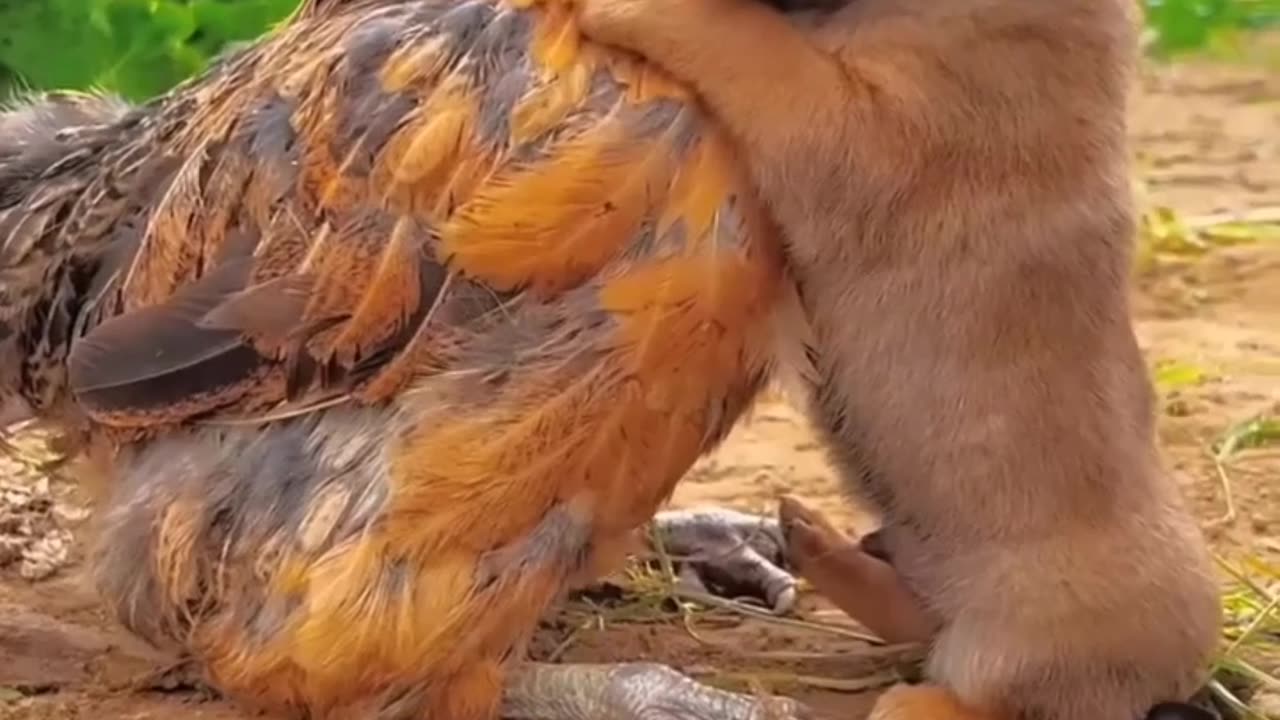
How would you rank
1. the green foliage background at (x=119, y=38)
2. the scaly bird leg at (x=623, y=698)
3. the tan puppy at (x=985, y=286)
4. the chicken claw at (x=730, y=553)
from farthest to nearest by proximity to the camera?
1. the green foliage background at (x=119, y=38)
2. the chicken claw at (x=730, y=553)
3. the scaly bird leg at (x=623, y=698)
4. the tan puppy at (x=985, y=286)

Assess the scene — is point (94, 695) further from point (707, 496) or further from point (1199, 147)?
point (1199, 147)

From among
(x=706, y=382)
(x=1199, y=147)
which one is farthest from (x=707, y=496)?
(x=1199, y=147)

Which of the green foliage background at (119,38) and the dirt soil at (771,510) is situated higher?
the green foliage background at (119,38)

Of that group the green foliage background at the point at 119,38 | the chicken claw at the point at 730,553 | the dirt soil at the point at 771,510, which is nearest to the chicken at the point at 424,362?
the dirt soil at the point at 771,510

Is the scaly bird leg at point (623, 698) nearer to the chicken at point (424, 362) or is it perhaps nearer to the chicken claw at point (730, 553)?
the chicken at point (424, 362)

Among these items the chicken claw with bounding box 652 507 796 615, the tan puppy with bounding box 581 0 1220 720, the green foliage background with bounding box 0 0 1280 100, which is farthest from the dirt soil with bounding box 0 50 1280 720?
the green foliage background with bounding box 0 0 1280 100

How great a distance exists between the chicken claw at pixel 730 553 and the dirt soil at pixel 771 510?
64 mm

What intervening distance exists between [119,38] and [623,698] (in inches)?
85.1

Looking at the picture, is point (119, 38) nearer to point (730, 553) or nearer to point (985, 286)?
point (730, 553)

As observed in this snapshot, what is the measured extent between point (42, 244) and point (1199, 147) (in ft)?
12.5

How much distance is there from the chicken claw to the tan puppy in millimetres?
643

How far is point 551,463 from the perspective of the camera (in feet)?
8.09

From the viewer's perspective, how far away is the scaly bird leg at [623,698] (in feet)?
8.59

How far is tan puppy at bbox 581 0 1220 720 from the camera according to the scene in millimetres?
2467
